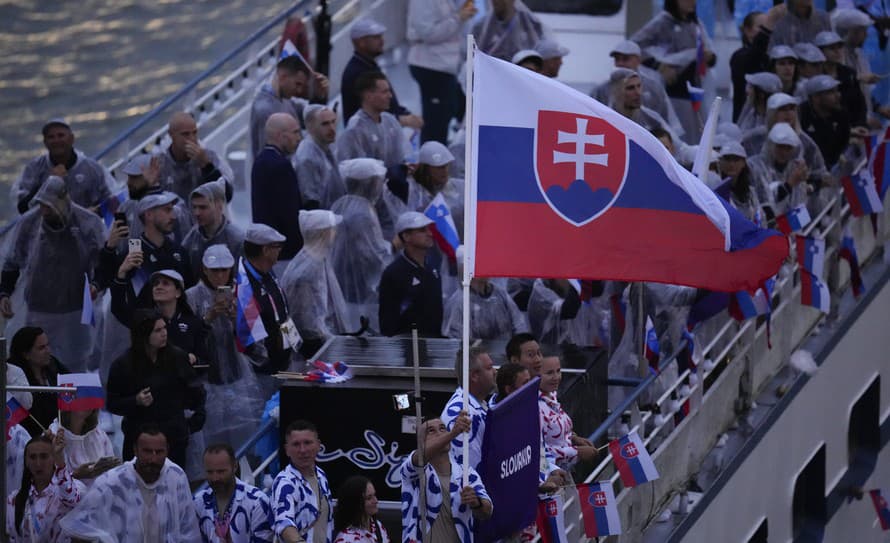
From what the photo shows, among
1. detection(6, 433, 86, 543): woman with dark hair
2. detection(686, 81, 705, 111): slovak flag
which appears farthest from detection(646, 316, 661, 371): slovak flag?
detection(686, 81, 705, 111): slovak flag

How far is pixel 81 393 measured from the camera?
32.6 ft

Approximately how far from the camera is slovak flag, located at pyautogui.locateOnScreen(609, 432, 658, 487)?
11.2 meters

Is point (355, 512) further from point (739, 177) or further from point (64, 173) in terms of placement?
point (739, 177)

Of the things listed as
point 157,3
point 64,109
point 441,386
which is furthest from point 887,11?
point 157,3

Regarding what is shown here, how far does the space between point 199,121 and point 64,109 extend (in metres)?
23.4

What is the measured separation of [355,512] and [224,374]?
2444 millimetres

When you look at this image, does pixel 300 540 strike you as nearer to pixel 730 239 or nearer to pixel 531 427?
pixel 531 427

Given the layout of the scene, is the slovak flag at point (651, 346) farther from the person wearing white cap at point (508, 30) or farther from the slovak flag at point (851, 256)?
the person wearing white cap at point (508, 30)

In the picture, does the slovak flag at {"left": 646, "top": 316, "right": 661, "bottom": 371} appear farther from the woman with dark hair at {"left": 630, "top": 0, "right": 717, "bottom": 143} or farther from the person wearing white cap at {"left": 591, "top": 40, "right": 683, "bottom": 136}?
the woman with dark hair at {"left": 630, "top": 0, "right": 717, "bottom": 143}

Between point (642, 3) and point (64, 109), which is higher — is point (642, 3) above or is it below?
above

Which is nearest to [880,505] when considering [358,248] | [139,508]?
[358,248]

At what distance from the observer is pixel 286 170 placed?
13.4 metres

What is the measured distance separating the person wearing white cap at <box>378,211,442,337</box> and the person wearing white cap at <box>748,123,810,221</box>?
10.6ft

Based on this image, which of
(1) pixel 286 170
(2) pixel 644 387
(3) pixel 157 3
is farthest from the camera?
(3) pixel 157 3
